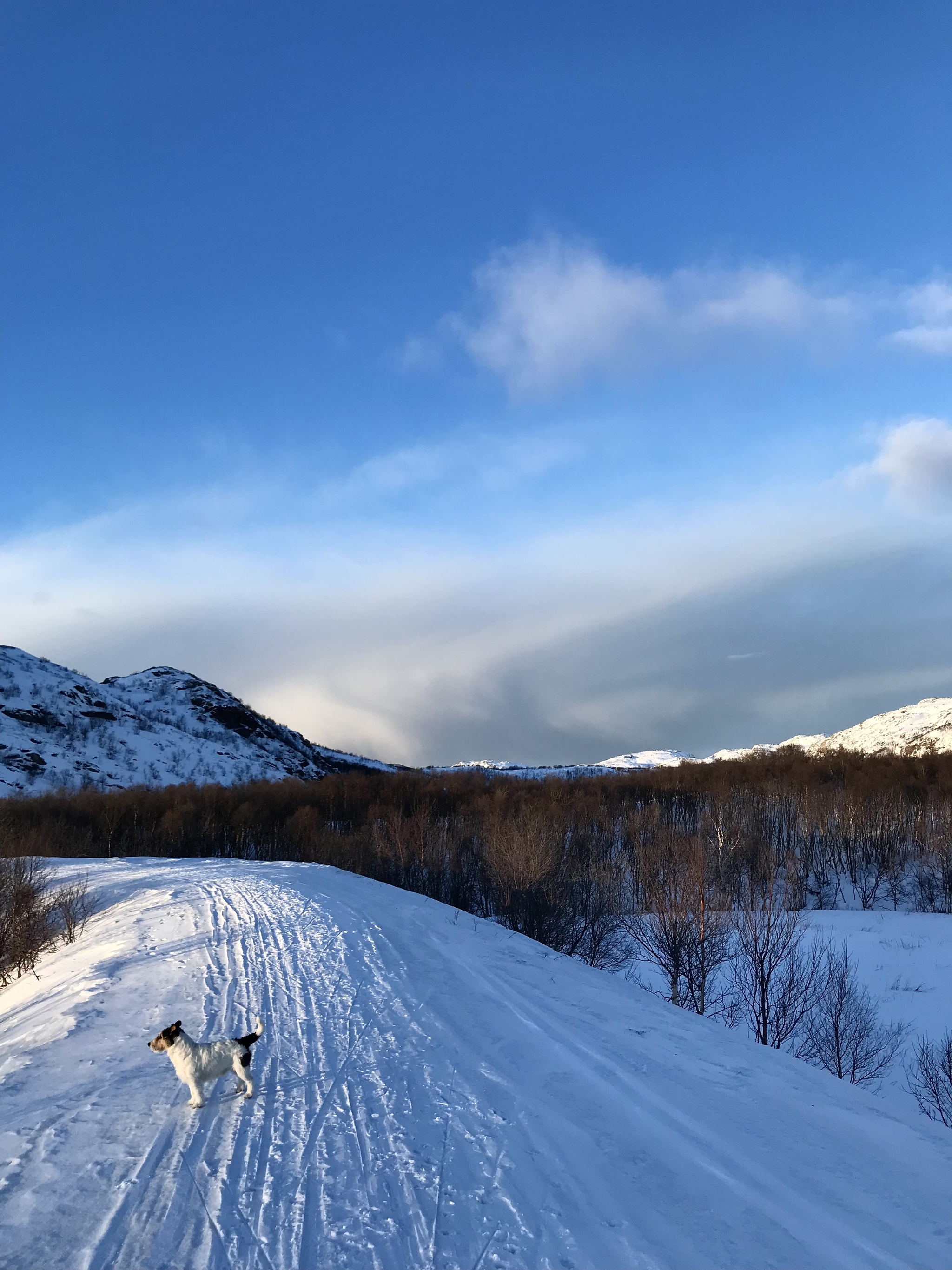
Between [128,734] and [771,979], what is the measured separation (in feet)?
244

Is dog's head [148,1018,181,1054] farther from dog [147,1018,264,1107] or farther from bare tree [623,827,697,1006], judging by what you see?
bare tree [623,827,697,1006]

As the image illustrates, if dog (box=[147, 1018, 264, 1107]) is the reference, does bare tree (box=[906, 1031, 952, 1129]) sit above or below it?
below

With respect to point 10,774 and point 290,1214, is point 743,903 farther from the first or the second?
point 10,774

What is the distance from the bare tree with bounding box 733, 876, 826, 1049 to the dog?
72.2ft

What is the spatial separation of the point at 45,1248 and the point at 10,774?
68.9 m

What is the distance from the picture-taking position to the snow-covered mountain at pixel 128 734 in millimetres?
68000

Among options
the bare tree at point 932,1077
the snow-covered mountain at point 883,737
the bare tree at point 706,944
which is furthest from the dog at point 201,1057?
the snow-covered mountain at point 883,737

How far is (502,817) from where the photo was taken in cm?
5694

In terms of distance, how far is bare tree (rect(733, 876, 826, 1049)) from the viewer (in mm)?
24406

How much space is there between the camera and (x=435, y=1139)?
6102mm

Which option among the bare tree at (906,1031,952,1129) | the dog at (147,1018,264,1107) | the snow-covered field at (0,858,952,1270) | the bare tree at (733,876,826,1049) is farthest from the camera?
the bare tree at (733,876,826,1049)

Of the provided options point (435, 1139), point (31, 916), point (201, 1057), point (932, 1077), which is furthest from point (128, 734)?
point (435, 1139)

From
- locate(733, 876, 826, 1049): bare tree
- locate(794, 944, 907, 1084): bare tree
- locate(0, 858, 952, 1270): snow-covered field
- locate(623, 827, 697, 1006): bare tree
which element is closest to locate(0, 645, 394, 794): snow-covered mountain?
locate(623, 827, 697, 1006): bare tree

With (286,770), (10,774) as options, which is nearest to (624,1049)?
(10,774)
